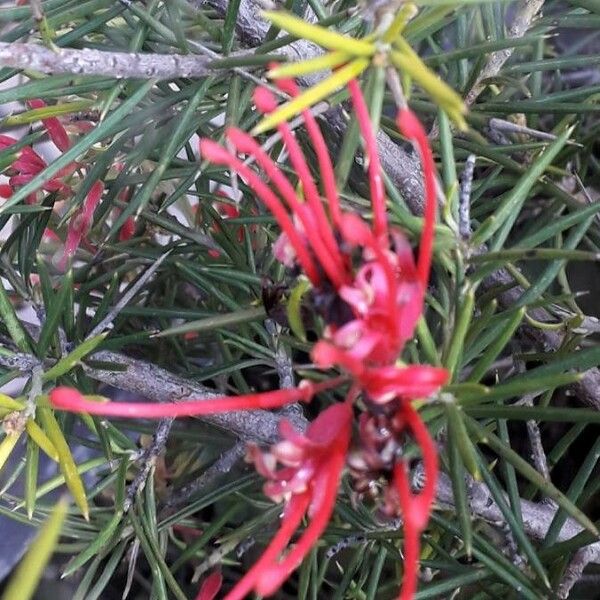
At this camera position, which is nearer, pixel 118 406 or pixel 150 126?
pixel 118 406

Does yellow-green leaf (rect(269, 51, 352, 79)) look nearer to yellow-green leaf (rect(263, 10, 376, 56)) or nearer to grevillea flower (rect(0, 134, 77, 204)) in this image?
yellow-green leaf (rect(263, 10, 376, 56))


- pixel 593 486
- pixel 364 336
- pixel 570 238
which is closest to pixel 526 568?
pixel 593 486

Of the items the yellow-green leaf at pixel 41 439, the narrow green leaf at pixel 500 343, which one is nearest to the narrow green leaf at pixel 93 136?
the yellow-green leaf at pixel 41 439

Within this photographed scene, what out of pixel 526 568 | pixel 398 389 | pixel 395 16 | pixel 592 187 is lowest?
pixel 526 568

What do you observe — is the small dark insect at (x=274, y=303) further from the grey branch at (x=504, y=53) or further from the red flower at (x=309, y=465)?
the grey branch at (x=504, y=53)

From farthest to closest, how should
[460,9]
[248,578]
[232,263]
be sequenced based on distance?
1. [232,263]
2. [460,9]
3. [248,578]

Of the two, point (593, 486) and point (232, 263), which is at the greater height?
point (232, 263)

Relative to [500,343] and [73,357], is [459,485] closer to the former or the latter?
[500,343]

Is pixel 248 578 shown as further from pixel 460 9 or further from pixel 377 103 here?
pixel 460 9
